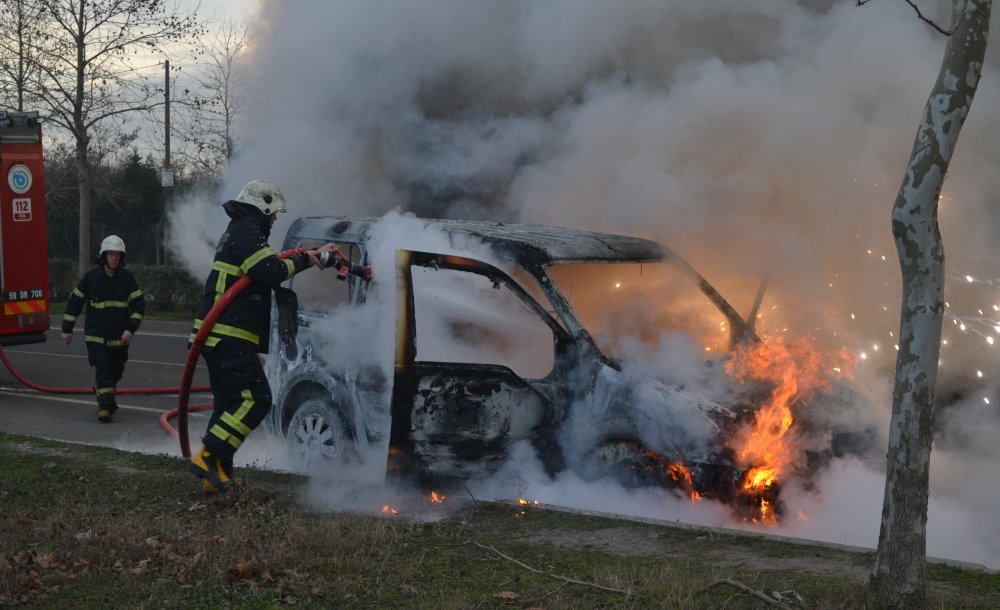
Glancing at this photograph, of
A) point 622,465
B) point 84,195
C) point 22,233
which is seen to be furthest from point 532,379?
point 84,195

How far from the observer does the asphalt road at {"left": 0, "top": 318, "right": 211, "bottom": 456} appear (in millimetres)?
8852

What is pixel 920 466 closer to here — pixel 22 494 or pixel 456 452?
→ pixel 456 452

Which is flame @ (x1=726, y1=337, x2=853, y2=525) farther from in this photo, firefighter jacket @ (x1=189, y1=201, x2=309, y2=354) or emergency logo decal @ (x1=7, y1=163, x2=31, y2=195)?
emergency logo decal @ (x1=7, y1=163, x2=31, y2=195)

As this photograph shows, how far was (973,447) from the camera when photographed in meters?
7.11

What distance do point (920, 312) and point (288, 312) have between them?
369 cm

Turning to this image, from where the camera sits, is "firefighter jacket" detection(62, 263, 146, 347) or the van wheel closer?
the van wheel

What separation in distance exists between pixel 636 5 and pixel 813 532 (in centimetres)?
532

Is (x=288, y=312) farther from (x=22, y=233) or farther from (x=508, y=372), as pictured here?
(x=22, y=233)

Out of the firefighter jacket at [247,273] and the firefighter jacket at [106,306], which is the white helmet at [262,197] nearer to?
the firefighter jacket at [247,273]

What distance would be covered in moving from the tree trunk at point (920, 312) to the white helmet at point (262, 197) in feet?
11.8

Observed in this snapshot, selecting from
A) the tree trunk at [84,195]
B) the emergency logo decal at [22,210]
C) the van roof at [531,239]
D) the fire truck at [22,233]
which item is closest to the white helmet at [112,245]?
the fire truck at [22,233]

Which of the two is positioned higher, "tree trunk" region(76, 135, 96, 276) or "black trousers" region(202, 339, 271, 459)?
"tree trunk" region(76, 135, 96, 276)

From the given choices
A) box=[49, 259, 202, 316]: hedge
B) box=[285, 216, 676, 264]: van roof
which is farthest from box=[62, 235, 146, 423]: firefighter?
box=[49, 259, 202, 316]: hedge

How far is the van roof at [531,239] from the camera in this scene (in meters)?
6.22
